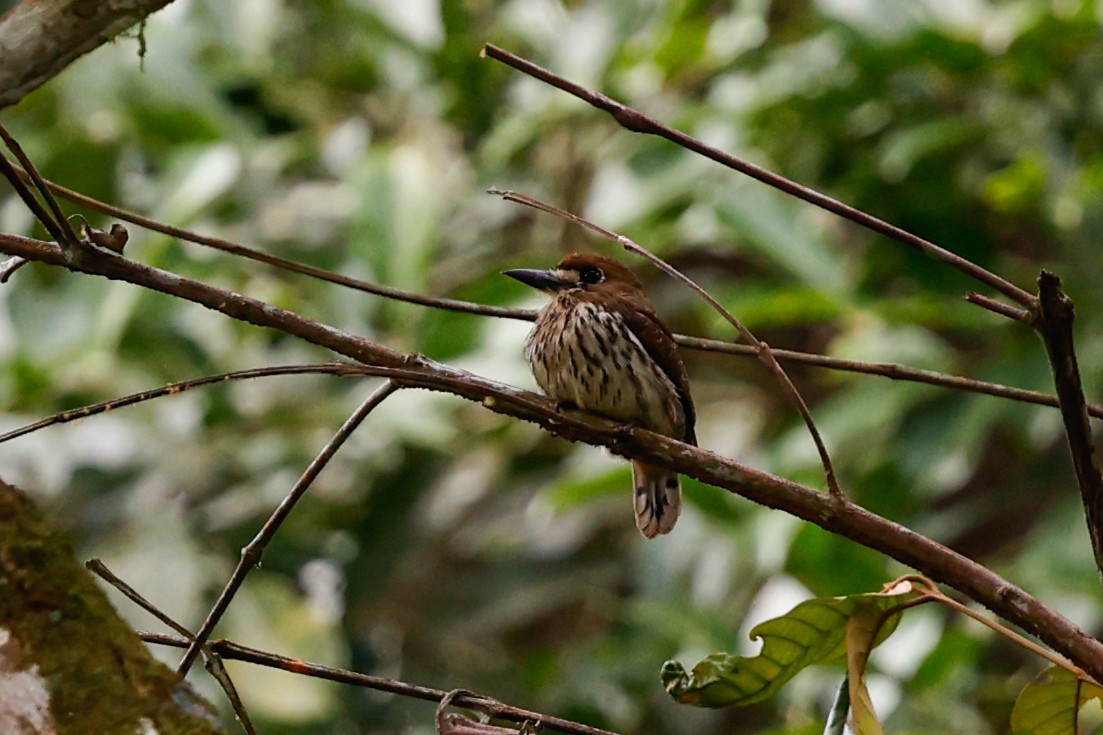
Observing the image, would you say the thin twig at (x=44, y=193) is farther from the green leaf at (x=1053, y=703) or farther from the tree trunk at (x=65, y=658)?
the green leaf at (x=1053, y=703)

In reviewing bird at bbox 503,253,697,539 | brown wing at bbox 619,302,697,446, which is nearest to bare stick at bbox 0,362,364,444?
bird at bbox 503,253,697,539

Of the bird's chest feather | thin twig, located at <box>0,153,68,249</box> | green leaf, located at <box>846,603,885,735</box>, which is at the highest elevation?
the bird's chest feather

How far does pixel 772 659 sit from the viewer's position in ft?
Answer: 5.36

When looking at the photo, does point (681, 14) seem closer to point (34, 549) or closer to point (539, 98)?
point (539, 98)

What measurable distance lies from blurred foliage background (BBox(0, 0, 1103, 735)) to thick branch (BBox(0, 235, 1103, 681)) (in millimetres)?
1713

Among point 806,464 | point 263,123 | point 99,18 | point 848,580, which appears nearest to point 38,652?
point 99,18

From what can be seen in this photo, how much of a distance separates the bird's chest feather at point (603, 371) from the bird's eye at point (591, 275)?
0.21 metres

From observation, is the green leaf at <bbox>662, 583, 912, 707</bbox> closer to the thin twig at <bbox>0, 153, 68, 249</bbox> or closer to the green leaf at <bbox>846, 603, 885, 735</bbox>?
the green leaf at <bbox>846, 603, 885, 735</bbox>

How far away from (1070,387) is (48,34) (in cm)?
91

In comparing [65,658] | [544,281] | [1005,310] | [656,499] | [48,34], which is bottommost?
[65,658]

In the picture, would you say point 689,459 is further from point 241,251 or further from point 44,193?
point 44,193

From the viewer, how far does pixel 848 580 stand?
324cm

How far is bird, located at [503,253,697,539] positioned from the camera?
9.21 feet

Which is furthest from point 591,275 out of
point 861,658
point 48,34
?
point 48,34
